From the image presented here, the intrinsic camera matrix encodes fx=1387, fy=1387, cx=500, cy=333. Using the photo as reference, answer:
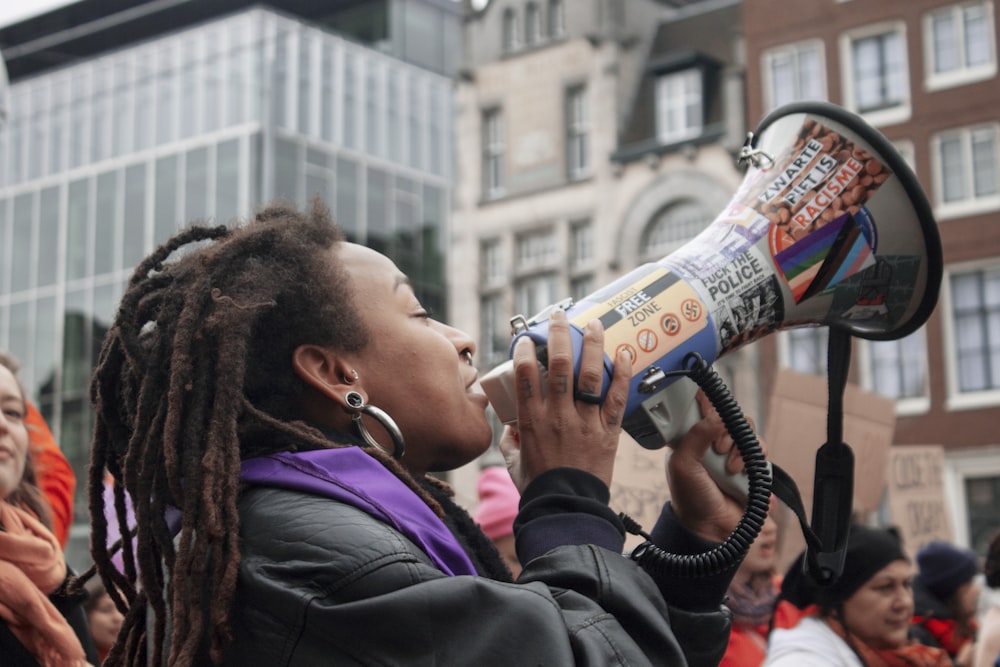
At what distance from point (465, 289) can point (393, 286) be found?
24717 mm

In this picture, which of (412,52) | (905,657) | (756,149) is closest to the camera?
(756,149)

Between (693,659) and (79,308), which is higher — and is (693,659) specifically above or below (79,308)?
below

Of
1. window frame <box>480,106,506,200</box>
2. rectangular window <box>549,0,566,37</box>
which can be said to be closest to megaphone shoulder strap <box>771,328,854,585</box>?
window frame <box>480,106,506,200</box>

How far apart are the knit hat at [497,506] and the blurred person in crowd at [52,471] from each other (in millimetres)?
1352

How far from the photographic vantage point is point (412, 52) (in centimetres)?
2947

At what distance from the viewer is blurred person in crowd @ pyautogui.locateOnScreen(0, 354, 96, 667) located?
2.86 metres

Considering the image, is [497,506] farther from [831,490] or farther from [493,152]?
[493,152]

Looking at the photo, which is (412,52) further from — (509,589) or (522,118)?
(509,589)

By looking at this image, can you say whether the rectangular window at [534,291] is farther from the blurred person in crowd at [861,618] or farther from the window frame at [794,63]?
the blurred person in crowd at [861,618]

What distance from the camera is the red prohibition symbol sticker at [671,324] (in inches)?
84.8

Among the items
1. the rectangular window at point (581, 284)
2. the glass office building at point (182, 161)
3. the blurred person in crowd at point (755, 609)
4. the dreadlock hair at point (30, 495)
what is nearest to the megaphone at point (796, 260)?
the dreadlock hair at point (30, 495)

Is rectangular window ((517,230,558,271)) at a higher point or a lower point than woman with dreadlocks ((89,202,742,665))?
higher

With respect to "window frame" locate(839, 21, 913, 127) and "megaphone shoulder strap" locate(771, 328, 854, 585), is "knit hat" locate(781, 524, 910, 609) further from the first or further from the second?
"window frame" locate(839, 21, 913, 127)

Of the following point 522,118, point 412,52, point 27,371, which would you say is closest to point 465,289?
point 522,118
